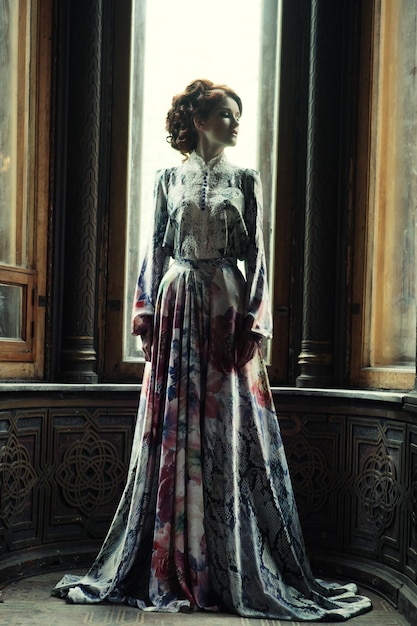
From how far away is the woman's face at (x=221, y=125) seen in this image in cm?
325

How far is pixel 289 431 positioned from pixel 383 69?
1554 mm

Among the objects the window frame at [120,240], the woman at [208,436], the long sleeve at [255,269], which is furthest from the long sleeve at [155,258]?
the window frame at [120,240]

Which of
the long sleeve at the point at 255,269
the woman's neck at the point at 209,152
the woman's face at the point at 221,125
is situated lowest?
the long sleeve at the point at 255,269

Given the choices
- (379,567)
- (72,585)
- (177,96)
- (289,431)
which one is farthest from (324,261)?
(72,585)

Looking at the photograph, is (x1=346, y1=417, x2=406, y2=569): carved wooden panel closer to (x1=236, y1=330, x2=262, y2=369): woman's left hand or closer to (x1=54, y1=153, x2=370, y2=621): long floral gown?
(x1=54, y1=153, x2=370, y2=621): long floral gown

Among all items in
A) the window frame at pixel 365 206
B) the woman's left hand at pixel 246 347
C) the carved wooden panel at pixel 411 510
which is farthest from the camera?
the window frame at pixel 365 206

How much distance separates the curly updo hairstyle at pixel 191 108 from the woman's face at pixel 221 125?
2 cm

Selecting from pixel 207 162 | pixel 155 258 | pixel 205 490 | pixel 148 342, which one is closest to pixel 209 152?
pixel 207 162

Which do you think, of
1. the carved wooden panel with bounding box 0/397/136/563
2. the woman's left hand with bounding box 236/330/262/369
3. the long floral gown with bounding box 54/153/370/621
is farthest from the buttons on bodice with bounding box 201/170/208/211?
the carved wooden panel with bounding box 0/397/136/563

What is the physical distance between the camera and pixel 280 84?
396 cm

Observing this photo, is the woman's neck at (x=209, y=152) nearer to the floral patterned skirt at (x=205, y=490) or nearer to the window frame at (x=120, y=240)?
the floral patterned skirt at (x=205, y=490)

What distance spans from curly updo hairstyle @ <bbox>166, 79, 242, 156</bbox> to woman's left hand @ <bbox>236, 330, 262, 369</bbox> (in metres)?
0.74

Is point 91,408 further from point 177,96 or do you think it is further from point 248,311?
point 177,96

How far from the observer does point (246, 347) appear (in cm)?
311
